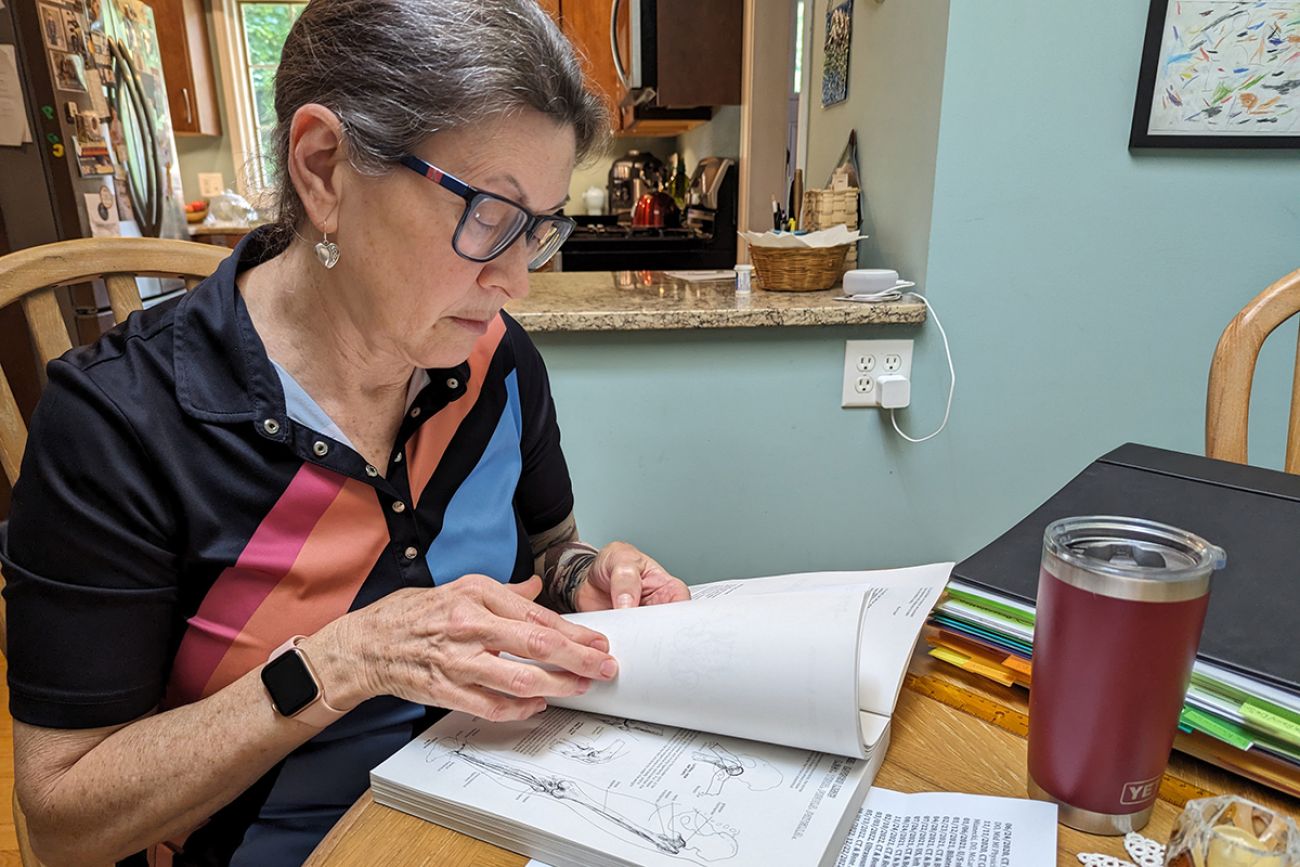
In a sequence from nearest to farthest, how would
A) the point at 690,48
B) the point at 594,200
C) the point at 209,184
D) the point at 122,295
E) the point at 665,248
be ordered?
the point at 122,295 → the point at 690,48 → the point at 665,248 → the point at 594,200 → the point at 209,184

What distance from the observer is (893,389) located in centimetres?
147

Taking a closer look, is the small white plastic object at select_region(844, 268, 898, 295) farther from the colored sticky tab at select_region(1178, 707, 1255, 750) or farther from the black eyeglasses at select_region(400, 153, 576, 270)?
the colored sticky tab at select_region(1178, 707, 1255, 750)

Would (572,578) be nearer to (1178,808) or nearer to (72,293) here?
(1178,808)

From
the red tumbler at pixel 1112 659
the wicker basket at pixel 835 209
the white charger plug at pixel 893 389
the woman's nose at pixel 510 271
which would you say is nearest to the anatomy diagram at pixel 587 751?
the red tumbler at pixel 1112 659

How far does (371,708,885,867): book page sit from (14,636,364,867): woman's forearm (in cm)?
13

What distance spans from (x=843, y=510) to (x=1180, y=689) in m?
1.12

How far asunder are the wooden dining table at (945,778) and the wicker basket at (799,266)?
0.96 meters

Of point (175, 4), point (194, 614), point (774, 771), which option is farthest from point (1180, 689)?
point (175, 4)

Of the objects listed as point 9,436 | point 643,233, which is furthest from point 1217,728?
point 643,233

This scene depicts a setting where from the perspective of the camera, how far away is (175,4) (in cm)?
471

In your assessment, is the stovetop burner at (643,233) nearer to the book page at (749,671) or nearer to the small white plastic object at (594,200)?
the small white plastic object at (594,200)

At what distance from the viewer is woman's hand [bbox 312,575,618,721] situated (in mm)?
580

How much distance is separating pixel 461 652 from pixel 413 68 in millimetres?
451

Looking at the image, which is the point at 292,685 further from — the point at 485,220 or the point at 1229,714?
the point at 1229,714
